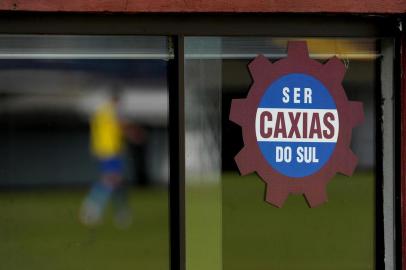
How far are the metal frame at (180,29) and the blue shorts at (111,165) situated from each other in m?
0.36

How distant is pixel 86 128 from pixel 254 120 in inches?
46.8

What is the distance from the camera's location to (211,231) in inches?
244

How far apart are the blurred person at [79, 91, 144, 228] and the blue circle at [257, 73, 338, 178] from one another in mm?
942

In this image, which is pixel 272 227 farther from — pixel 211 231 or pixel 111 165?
pixel 111 165

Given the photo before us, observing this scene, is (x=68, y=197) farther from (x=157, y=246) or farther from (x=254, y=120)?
(x=254, y=120)

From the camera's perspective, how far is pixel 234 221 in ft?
20.4

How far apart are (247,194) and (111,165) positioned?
99 centimetres

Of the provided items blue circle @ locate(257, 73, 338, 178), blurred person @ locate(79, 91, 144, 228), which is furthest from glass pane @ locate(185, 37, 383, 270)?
blurred person @ locate(79, 91, 144, 228)

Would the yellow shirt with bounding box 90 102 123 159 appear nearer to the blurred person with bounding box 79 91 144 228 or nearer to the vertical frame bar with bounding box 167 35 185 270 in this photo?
the blurred person with bounding box 79 91 144 228

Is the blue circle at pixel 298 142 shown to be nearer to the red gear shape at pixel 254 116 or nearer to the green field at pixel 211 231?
the red gear shape at pixel 254 116

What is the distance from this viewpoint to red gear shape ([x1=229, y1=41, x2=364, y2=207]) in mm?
6230

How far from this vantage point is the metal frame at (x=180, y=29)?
5.91 meters

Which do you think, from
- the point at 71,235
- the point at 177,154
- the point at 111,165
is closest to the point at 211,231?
the point at 177,154

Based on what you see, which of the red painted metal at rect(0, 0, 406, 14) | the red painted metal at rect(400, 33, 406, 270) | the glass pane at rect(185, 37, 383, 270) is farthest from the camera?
the red painted metal at rect(400, 33, 406, 270)
